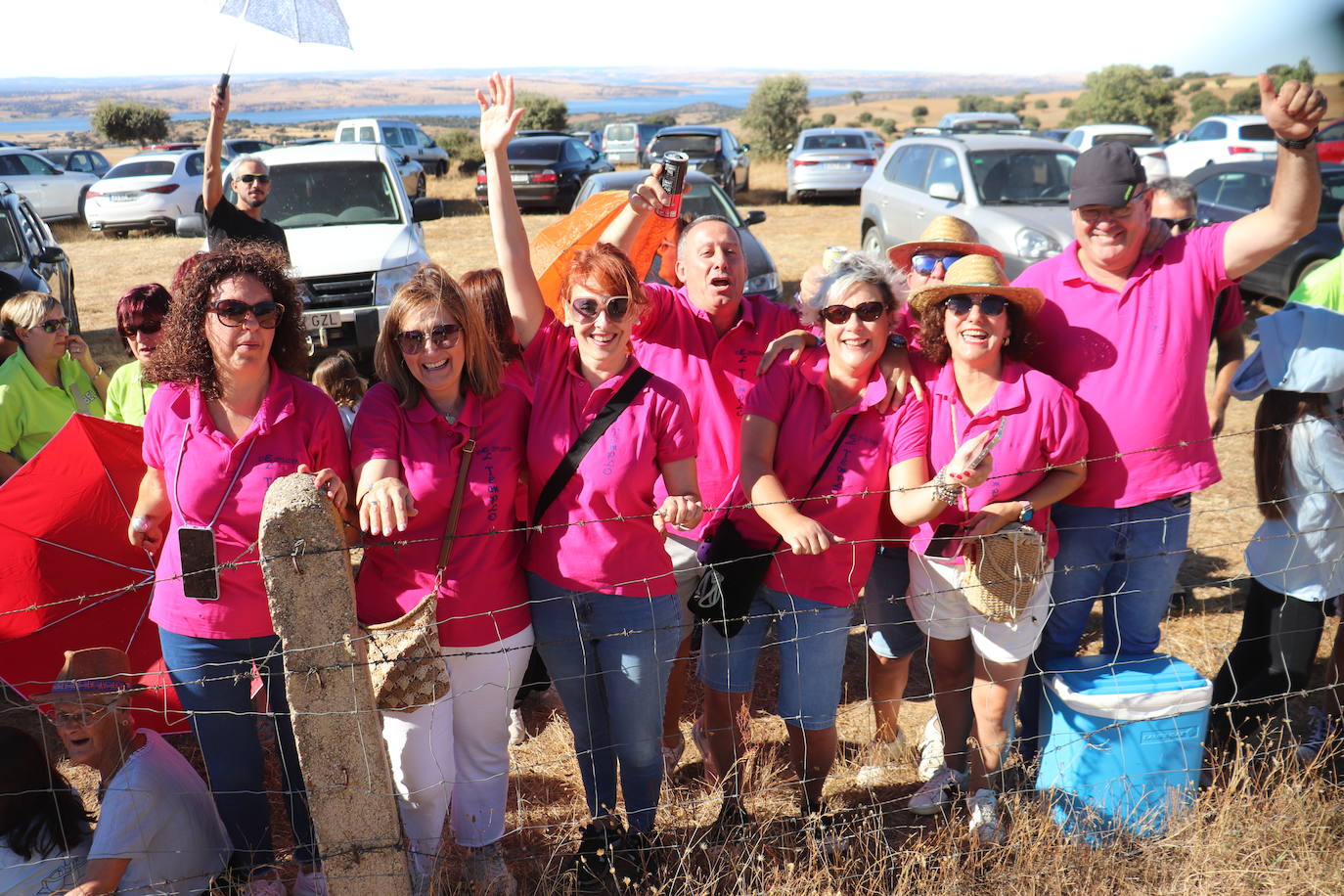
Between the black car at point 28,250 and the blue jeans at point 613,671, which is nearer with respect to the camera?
the blue jeans at point 613,671

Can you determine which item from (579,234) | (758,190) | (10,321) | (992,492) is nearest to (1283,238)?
(992,492)

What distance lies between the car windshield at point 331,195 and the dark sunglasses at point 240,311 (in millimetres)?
6779

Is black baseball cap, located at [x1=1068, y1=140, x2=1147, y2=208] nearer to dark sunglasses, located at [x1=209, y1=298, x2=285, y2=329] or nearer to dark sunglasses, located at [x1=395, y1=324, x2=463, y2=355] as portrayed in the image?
dark sunglasses, located at [x1=395, y1=324, x2=463, y2=355]

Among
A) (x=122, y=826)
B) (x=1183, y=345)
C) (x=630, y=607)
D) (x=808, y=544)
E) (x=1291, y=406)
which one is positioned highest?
(x=1183, y=345)

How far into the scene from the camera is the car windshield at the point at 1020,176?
31.9ft

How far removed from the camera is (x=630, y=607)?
9.05ft

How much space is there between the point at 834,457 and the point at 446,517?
116cm

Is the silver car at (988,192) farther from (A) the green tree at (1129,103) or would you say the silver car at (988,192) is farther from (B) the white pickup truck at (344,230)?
(A) the green tree at (1129,103)

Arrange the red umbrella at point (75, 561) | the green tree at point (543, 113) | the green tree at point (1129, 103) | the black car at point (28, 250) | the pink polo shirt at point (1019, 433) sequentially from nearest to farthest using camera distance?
the pink polo shirt at point (1019, 433)
the red umbrella at point (75, 561)
the black car at point (28, 250)
the green tree at point (543, 113)
the green tree at point (1129, 103)

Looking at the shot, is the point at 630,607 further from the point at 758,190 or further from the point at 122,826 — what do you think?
the point at 758,190

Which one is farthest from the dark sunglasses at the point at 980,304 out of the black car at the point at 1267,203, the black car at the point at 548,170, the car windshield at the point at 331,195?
the black car at the point at 548,170

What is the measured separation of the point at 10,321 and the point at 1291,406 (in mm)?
5195

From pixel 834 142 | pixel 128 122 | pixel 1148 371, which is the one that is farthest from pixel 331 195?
pixel 128 122

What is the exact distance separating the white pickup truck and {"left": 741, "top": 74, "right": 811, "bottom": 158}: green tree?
1010 inches
